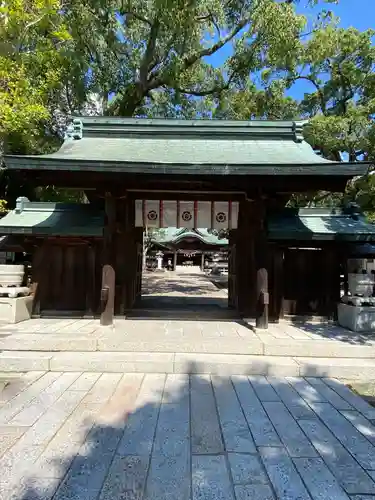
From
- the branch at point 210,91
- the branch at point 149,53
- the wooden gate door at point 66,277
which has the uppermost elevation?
the branch at point 149,53

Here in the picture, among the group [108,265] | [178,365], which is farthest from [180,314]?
[178,365]

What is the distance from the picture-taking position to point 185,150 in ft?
26.4

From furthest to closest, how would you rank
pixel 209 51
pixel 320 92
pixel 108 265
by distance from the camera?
pixel 320 92, pixel 209 51, pixel 108 265

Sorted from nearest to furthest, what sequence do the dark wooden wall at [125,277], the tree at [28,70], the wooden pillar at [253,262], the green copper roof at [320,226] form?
the wooden pillar at [253,262]
the green copper roof at [320,226]
the dark wooden wall at [125,277]
the tree at [28,70]

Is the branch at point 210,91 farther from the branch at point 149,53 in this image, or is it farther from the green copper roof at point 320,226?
the green copper roof at point 320,226

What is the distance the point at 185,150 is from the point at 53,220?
3.50 meters

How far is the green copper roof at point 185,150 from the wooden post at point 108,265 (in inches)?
41.5

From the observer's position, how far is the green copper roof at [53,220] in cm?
739

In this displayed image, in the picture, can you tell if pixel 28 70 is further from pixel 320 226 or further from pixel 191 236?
pixel 191 236

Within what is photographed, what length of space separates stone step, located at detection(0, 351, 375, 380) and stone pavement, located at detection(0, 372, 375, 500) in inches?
13.2

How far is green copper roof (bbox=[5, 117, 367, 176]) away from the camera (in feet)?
20.2

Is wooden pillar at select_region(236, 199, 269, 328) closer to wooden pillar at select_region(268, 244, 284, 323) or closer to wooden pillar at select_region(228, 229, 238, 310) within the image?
wooden pillar at select_region(268, 244, 284, 323)

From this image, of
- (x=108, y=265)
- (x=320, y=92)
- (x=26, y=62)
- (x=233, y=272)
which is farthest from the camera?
(x=320, y=92)

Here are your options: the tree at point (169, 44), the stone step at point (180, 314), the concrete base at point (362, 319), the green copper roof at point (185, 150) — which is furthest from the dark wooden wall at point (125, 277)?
the tree at point (169, 44)
